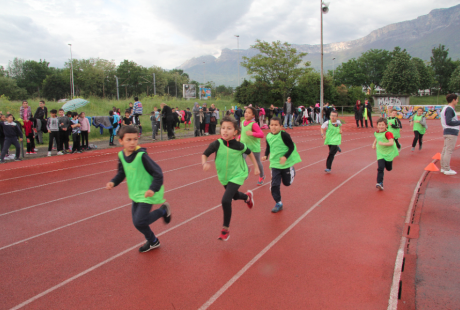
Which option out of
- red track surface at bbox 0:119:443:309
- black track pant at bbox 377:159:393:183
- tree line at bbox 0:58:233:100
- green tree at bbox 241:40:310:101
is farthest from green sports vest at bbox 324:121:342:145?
tree line at bbox 0:58:233:100

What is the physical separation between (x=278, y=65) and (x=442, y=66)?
6118 cm

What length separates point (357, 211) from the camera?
5801mm

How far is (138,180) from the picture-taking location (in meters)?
4.02

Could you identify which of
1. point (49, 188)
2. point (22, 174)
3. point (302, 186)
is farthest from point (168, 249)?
point (22, 174)

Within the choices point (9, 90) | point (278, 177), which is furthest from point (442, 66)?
point (9, 90)

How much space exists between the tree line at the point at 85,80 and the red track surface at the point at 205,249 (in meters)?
49.7

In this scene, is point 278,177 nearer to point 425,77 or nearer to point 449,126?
point 449,126

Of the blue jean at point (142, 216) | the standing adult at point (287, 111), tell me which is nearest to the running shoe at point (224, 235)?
the blue jean at point (142, 216)

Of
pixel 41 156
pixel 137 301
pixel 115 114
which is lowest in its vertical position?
pixel 137 301

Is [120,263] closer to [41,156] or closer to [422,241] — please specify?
[422,241]

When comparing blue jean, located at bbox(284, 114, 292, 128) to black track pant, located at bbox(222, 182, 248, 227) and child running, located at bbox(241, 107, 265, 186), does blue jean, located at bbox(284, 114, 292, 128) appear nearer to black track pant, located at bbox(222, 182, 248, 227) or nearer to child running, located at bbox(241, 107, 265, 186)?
child running, located at bbox(241, 107, 265, 186)

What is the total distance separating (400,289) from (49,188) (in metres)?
8.00

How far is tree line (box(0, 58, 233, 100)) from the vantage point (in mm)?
61250

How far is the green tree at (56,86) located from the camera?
65.5m
